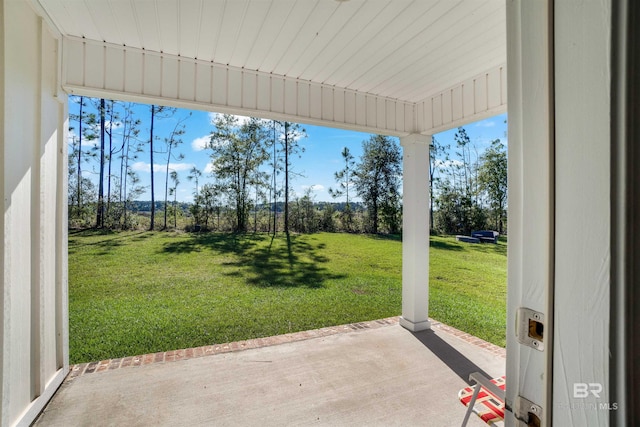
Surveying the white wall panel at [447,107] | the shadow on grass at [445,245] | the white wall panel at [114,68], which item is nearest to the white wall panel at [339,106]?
the white wall panel at [447,107]

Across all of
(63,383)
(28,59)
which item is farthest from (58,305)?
(28,59)

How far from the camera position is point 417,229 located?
3.62m

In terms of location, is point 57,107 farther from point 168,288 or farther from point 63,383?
point 168,288

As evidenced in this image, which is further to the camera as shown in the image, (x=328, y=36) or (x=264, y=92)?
(x=264, y=92)

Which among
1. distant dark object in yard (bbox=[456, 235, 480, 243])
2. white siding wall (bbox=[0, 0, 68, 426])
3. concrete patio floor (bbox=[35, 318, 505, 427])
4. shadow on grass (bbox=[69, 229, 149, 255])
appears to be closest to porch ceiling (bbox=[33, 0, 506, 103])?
white siding wall (bbox=[0, 0, 68, 426])

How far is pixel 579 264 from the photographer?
506 millimetres

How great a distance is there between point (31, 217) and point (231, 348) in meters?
2.04

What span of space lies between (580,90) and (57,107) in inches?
123

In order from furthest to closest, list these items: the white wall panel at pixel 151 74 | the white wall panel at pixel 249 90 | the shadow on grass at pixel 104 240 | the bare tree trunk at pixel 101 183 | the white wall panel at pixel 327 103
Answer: the bare tree trunk at pixel 101 183 < the shadow on grass at pixel 104 240 < the white wall panel at pixel 327 103 < the white wall panel at pixel 249 90 < the white wall panel at pixel 151 74

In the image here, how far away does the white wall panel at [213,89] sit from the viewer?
7.79 feet

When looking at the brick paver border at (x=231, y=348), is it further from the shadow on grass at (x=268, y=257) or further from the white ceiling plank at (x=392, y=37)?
the white ceiling plank at (x=392, y=37)

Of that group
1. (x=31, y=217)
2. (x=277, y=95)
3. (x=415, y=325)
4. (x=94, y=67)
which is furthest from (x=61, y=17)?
(x=415, y=325)

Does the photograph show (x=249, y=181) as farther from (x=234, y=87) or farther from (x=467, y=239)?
(x=467, y=239)

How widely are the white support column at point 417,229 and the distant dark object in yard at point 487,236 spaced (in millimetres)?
5101
